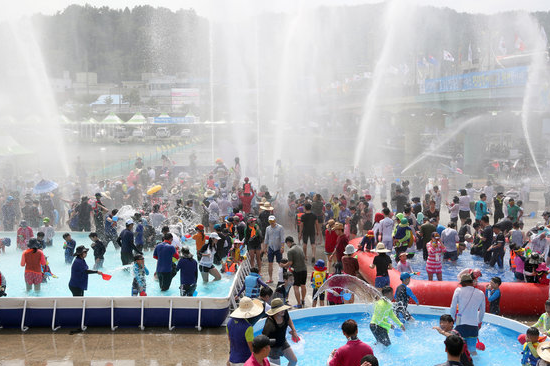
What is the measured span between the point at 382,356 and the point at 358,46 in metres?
102

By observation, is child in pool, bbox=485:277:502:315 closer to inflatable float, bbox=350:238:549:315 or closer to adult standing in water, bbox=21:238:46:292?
inflatable float, bbox=350:238:549:315

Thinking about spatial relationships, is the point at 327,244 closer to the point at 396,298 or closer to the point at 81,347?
the point at 396,298

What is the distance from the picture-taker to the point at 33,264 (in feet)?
40.1

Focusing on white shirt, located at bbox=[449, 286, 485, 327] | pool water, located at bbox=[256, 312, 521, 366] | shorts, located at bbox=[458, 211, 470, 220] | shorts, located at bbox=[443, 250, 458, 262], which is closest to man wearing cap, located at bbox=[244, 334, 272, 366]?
pool water, located at bbox=[256, 312, 521, 366]

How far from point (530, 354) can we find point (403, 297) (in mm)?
2835

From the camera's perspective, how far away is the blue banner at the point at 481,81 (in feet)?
146

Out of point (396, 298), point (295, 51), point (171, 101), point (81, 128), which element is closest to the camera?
point (396, 298)

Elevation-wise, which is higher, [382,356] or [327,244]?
[327,244]

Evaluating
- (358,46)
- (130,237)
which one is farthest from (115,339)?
(358,46)

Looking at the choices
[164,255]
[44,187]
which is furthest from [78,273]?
[44,187]

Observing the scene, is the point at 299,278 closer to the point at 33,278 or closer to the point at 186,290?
the point at 186,290

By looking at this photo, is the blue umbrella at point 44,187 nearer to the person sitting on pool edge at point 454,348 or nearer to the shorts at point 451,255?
the shorts at point 451,255

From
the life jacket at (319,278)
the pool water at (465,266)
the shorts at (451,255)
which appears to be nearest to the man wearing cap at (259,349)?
the life jacket at (319,278)

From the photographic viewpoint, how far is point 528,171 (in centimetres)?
3631
